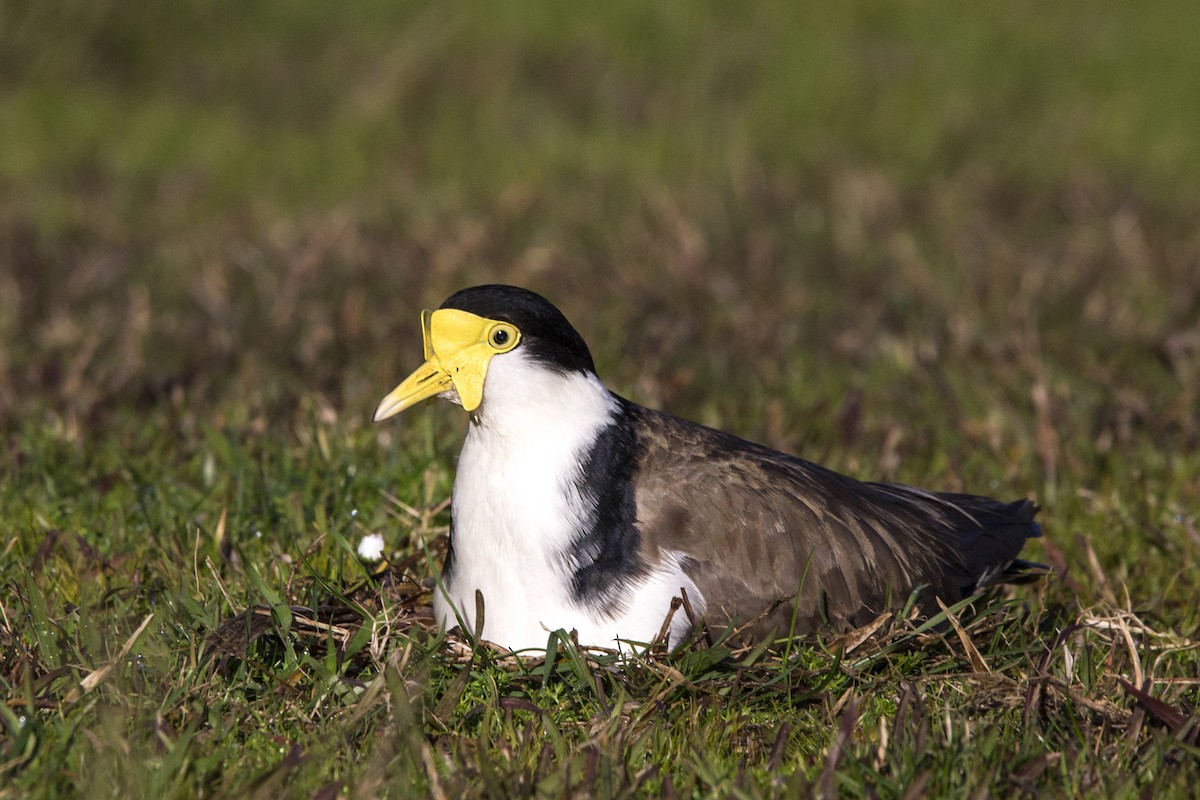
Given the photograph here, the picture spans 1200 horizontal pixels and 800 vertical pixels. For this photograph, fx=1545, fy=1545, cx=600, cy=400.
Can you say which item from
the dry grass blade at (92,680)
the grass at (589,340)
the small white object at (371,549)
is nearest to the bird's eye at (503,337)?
the grass at (589,340)

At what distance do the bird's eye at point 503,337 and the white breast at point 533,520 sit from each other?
0.09 feet

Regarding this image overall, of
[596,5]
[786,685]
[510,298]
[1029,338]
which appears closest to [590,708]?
[786,685]

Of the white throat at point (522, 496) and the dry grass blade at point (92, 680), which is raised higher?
the white throat at point (522, 496)

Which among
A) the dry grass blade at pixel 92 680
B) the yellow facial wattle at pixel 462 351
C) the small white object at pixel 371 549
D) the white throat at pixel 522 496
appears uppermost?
the yellow facial wattle at pixel 462 351

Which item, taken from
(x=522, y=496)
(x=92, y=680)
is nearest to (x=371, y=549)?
(x=522, y=496)

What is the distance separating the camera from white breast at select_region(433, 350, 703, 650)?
3.55 m

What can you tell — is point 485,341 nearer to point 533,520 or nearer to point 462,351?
point 462,351

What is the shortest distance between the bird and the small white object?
0.28 metres

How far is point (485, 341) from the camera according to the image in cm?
366

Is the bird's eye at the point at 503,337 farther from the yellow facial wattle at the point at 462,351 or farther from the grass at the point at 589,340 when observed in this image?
the grass at the point at 589,340

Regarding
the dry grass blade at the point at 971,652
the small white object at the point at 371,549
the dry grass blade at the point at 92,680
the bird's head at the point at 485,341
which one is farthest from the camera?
the small white object at the point at 371,549

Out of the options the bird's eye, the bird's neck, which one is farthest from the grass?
the bird's eye

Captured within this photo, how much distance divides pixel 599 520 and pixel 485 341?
0.50 metres

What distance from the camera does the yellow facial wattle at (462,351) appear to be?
3.65m
